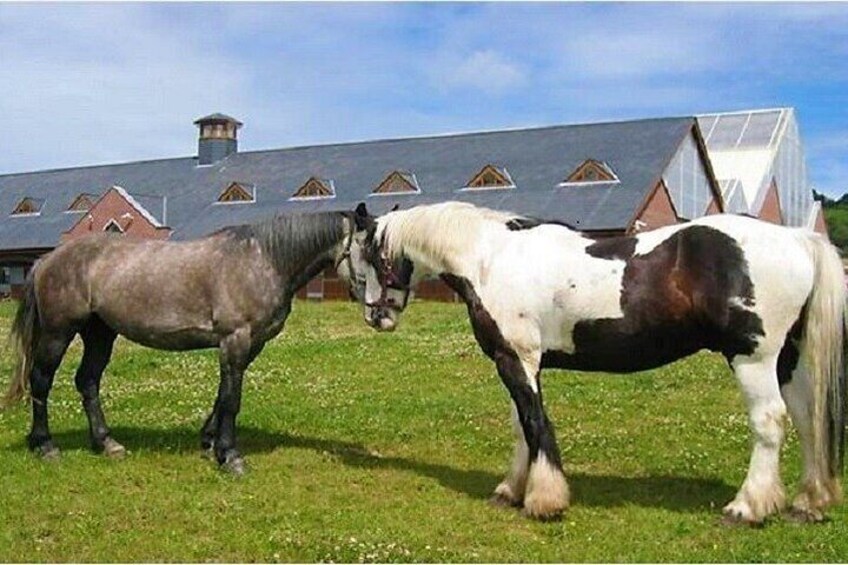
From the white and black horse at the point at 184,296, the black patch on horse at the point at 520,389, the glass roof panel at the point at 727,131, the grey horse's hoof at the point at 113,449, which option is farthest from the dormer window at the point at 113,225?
the black patch on horse at the point at 520,389

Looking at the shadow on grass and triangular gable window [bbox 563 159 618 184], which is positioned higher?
triangular gable window [bbox 563 159 618 184]

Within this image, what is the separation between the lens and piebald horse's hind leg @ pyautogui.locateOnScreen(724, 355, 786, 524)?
27.7ft

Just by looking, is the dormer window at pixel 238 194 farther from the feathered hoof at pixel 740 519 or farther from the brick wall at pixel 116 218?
the feathered hoof at pixel 740 519

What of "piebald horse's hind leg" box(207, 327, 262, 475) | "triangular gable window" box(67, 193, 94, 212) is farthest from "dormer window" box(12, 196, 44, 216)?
"piebald horse's hind leg" box(207, 327, 262, 475)

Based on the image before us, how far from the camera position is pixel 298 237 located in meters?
11.2

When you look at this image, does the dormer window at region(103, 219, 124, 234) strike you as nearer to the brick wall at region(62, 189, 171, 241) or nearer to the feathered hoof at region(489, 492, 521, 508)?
the brick wall at region(62, 189, 171, 241)

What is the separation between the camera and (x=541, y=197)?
53375mm

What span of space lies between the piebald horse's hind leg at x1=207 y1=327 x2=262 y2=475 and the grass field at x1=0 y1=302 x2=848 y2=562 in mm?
330

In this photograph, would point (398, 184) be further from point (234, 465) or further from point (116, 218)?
point (234, 465)

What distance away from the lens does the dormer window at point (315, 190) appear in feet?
200

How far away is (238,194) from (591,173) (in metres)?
24.4

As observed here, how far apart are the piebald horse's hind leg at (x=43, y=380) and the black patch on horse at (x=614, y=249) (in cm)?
625

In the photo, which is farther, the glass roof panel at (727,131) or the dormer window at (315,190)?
the glass roof panel at (727,131)

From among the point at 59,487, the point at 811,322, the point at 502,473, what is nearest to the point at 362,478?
the point at 502,473
